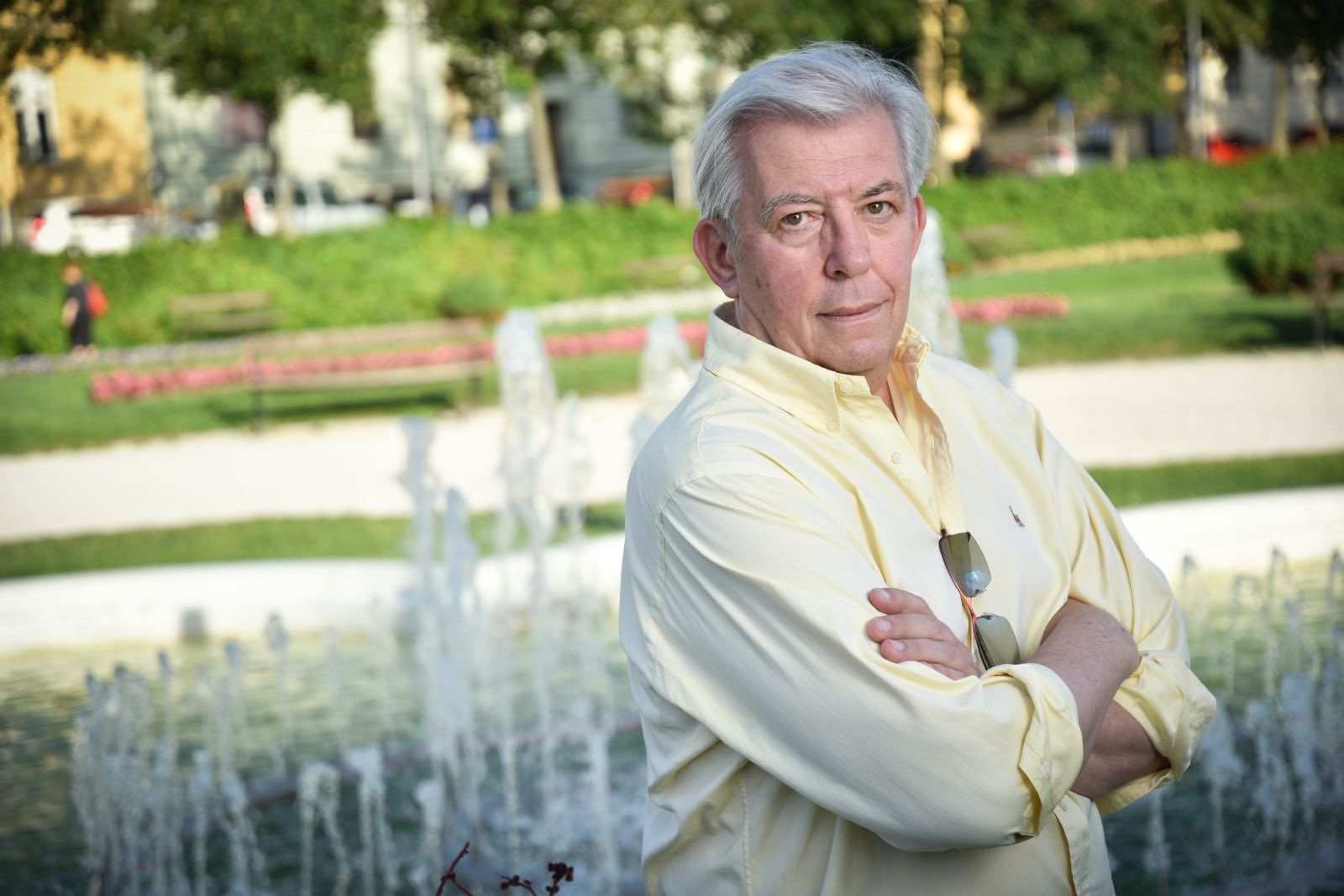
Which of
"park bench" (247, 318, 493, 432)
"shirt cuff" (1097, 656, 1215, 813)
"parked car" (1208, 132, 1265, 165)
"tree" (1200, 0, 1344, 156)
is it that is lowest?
"parked car" (1208, 132, 1265, 165)

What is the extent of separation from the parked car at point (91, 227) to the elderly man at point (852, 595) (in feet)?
91.1

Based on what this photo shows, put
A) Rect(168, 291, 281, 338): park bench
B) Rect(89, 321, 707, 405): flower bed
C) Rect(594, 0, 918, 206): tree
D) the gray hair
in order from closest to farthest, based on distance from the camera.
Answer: the gray hair < Rect(89, 321, 707, 405): flower bed < Rect(168, 291, 281, 338): park bench < Rect(594, 0, 918, 206): tree

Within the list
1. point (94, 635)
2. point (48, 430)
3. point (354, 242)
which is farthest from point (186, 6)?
point (94, 635)

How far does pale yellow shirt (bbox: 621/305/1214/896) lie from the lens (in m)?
1.65

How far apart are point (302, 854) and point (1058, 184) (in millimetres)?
24883

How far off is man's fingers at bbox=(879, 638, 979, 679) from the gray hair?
1.94 ft

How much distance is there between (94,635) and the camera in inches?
281

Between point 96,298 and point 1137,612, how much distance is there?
801 inches

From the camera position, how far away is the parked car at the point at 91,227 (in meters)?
29.3

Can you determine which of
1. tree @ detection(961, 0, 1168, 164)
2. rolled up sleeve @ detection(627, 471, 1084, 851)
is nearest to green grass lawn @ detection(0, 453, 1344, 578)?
rolled up sleeve @ detection(627, 471, 1084, 851)

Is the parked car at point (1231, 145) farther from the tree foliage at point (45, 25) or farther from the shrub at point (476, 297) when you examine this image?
the tree foliage at point (45, 25)

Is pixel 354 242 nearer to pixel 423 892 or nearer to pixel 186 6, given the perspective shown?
pixel 186 6

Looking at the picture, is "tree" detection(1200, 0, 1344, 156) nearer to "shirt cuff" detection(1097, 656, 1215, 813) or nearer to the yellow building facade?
the yellow building facade

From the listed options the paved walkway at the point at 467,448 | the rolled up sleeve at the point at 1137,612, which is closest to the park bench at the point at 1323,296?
the paved walkway at the point at 467,448
